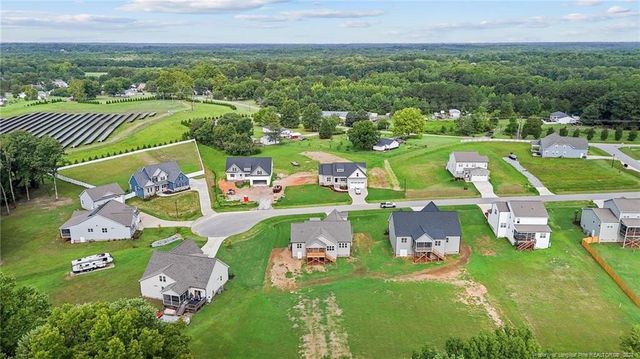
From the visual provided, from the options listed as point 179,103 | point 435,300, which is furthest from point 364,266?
point 179,103

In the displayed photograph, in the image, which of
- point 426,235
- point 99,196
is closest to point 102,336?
point 426,235

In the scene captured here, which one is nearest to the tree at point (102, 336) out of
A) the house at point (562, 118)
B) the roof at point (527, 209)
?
the roof at point (527, 209)

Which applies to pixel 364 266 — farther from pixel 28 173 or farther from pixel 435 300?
pixel 28 173

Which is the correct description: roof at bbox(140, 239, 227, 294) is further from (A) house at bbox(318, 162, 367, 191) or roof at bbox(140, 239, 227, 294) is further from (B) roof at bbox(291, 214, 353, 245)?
(A) house at bbox(318, 162, 367, 191)

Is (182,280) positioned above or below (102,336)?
below

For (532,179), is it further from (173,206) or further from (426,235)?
(173,206)

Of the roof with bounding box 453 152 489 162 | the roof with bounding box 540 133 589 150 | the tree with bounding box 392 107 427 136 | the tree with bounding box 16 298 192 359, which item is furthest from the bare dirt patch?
the tree with bounding box 16 298 192 359
